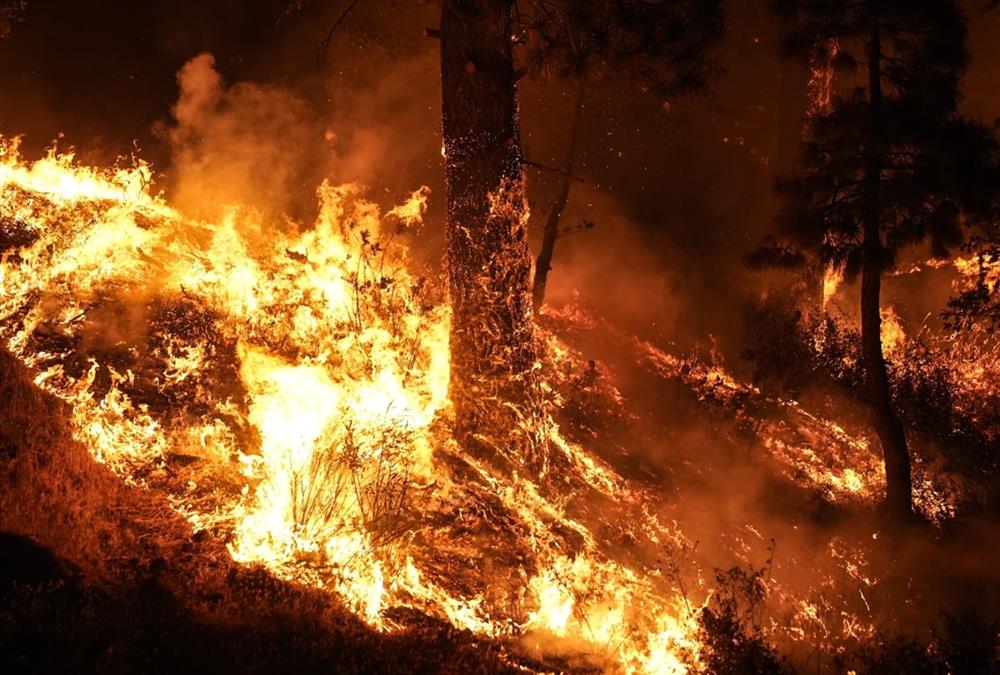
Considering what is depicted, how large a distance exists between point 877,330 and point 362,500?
6303 millimetres

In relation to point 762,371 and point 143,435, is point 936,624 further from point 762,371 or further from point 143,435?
point 143,435

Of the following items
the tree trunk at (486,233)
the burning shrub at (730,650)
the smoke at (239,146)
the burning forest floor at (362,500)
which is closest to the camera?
the burning forest floor at (362,500)

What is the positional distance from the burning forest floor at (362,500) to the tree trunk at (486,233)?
46 cm

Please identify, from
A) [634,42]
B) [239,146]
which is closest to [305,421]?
[634,42]

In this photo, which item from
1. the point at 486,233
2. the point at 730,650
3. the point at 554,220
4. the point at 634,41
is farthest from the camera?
the point at 554,220

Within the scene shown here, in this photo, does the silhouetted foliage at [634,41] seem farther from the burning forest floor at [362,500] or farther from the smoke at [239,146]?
the smoke at [239,146]

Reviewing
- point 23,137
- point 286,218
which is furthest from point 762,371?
point 23,137

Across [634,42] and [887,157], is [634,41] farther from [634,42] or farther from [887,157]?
[887,157]

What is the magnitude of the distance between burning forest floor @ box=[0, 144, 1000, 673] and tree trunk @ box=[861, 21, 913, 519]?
0.57 metres

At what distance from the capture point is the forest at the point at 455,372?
498 cm

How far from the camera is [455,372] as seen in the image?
698 cm

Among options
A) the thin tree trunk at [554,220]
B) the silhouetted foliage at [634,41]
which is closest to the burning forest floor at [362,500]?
the thin tree trunk at [554,220]

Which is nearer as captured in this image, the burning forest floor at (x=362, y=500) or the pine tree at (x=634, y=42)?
the burning forest floor at (x=362, y=500)

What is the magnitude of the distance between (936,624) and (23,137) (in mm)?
15248
